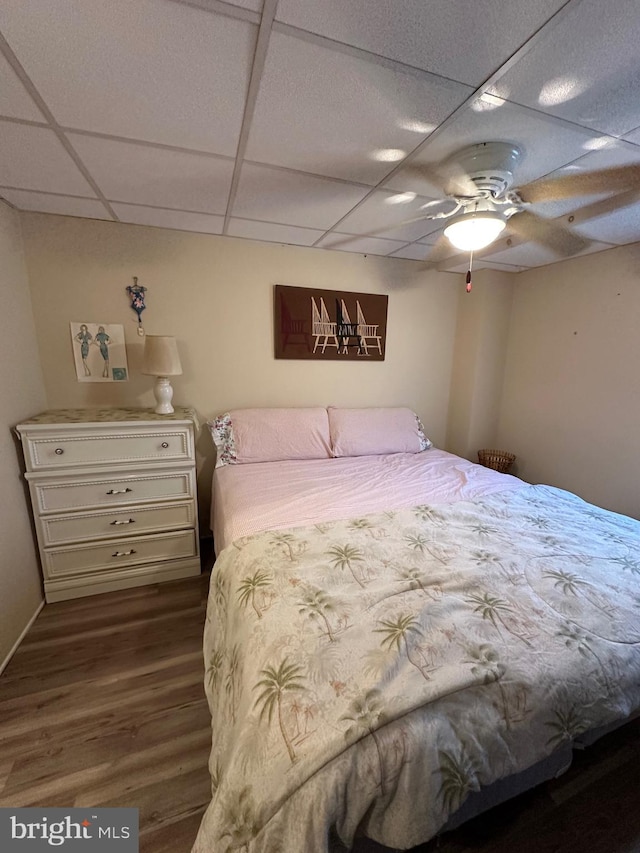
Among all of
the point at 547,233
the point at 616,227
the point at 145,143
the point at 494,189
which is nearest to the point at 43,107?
the point at 145,143

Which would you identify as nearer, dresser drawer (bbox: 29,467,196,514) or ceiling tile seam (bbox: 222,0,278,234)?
ceiling tile seam (bbox: 222,0,278,234)

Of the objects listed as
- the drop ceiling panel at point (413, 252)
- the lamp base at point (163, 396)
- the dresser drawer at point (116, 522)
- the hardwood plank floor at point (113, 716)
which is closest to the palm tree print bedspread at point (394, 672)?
the hardwood plank floor at point (113, 716)

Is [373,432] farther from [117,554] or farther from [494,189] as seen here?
[117,554]

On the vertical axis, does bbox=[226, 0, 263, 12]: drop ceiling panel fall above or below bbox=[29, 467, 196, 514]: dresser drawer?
above

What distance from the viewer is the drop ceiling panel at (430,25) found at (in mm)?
801

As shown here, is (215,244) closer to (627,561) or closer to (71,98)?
(71,98)

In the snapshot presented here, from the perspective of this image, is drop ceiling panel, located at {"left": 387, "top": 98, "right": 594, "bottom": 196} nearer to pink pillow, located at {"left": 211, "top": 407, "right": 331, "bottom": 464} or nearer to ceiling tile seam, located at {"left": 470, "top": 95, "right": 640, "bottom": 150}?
ceiling tile seam, located at {"left": 470, "top": 95, "right": 640, "bottom": 150}

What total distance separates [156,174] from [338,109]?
921 mm

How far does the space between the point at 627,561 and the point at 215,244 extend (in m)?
2.87

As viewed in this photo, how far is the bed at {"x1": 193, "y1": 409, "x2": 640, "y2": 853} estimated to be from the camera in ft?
2.32

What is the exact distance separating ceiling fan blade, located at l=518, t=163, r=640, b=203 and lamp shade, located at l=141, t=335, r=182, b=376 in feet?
6.82

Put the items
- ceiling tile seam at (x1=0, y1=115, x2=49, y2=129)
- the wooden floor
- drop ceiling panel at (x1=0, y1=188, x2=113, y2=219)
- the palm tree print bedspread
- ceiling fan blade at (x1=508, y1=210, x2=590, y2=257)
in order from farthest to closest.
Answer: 1. ceiling fan blade at (x1=508, y1=210, x2=590, y2=257)
2. drop ceiling panel at (x1=0, y1=188, x2=113, y2=219)
3. ceiling tile seam at (x1=0, y1=115, x2=49, y2=129)
4. the wooden floor
5. the palm tree print bedspread

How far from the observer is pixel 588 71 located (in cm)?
97

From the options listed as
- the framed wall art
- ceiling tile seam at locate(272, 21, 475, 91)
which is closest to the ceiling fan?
ceiling tile seam at locate(272, 21, 475, 91)
